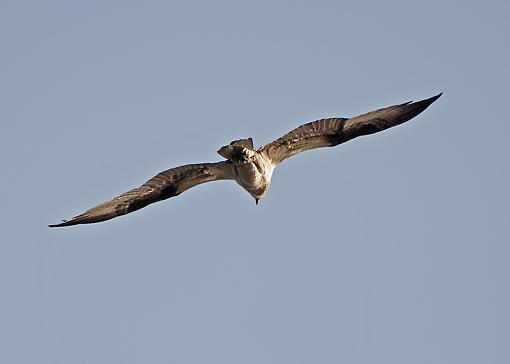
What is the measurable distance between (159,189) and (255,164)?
240cm

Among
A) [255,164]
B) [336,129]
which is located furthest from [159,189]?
[336,129]

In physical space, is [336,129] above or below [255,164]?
above

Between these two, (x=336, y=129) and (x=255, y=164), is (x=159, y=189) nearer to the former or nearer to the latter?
(x=255, y=164)

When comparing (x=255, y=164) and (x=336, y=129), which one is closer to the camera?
(x=255, y=164)

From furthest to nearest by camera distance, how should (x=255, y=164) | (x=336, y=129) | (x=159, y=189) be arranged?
(x=159, y=189), (x=336, y=129), (x=255, y=164)

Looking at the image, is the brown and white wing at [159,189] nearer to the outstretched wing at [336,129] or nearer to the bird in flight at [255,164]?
the bird in flight at [255,164]

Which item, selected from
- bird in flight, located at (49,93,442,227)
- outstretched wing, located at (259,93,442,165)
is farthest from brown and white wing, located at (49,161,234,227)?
outstretched wing, located at (259,93,442,165)

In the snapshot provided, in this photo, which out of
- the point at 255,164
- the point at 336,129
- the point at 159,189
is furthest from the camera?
the point at 159,189

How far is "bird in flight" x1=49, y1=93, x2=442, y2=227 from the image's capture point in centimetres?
2328

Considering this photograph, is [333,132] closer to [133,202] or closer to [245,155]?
[245,155]

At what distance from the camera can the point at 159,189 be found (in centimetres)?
2433

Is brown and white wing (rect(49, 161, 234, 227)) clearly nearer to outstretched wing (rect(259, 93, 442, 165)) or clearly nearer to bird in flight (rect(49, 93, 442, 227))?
bird in flight (rect(49, 93, 442, 227))

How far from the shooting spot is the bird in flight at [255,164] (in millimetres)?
23281

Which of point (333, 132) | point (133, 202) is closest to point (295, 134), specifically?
point (333, 132)
